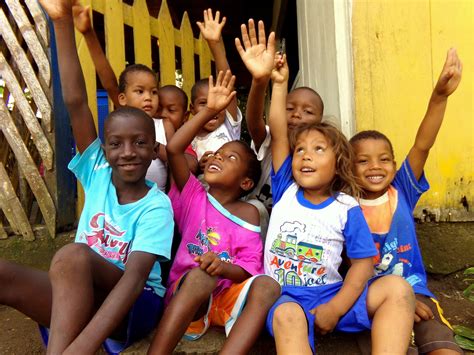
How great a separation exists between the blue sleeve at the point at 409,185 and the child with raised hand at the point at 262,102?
1.89 feet

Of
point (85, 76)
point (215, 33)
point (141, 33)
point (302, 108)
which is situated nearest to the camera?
point (302, 108)

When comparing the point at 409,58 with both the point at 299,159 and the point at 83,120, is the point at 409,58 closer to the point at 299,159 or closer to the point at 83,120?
the point at 299,159

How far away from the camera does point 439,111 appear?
210cm

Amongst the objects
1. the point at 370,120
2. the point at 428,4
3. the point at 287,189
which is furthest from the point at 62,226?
the point at 428,4

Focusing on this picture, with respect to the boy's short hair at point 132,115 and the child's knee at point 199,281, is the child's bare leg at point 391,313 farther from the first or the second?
the boy's short hair at point 132,115

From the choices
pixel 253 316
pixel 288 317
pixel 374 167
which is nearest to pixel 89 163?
pixel 253 316

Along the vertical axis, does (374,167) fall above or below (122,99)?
below

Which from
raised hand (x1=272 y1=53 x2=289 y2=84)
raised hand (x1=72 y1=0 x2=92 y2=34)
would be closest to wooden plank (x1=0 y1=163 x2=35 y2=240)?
raised hand (x1=72 y1=0 x2=92 y2=34)

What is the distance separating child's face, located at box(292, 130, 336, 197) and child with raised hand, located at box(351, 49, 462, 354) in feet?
0.66

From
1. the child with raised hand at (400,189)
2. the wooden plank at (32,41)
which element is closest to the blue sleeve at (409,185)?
the child with raised hand at (400,189)

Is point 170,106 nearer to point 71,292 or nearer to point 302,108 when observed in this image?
point 302,108

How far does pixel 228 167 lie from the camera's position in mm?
2279

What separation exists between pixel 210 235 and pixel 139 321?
510 mm

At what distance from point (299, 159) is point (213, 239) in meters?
0.56
